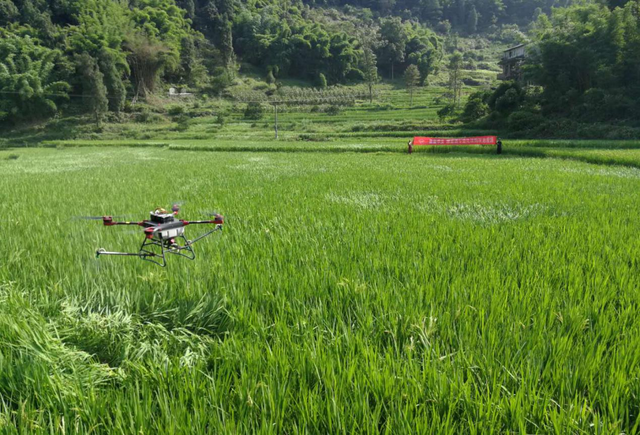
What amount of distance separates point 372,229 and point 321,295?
1553 mm

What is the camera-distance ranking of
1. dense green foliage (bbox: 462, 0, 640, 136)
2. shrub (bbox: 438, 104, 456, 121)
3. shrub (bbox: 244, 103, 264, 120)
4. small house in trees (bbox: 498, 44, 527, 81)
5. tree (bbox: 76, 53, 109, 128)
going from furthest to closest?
shrub (bbox: 244, 103, 264, 120)
small house in trees (bbox: 498, 44, 527, 81)
tree (bbox: 76, 53, 109, 128)
shrub (bbox: 438, 104, 456, 121)
dense green foliage (bbox: 462, 0, 640, 136)

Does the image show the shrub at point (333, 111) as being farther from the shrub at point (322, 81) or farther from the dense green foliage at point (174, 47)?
the shrub at point (322, 81)

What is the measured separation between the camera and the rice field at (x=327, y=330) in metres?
1.05

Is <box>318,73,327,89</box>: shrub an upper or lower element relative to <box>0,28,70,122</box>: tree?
upper

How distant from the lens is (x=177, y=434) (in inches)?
37.2

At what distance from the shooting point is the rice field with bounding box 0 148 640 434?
3.46ft

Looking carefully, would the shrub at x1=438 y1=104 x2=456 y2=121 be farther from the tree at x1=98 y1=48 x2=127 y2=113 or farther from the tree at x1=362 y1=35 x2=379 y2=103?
the tree at x1=98 y1=48 x2=127 y2=113

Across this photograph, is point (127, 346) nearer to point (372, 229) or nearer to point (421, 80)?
point (372, 229)

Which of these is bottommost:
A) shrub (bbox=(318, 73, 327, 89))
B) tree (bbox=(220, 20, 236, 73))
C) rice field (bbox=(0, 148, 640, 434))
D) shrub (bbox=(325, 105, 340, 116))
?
rice field (bbox=(0, 148, 640, 434))

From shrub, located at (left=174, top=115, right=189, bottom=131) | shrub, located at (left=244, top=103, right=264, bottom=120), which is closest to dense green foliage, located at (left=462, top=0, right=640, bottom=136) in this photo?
shrub, located at (left=244, top=103, right=264, bottom=120)

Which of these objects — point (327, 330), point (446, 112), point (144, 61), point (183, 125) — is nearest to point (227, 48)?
point (144, 61)

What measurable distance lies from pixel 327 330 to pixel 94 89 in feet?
168

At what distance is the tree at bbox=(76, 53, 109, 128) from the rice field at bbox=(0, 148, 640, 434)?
154ft

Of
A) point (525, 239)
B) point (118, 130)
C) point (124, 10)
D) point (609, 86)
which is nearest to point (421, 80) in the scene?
point (609, 86)
